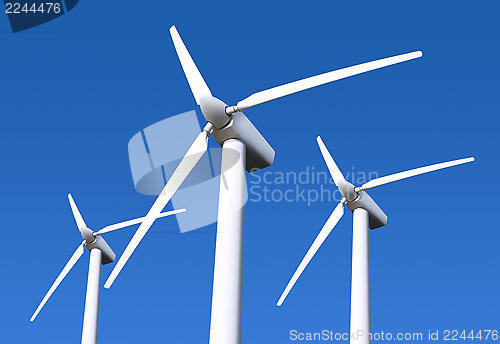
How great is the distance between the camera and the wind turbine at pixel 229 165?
46.2ft

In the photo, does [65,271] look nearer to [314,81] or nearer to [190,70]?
[190,70]

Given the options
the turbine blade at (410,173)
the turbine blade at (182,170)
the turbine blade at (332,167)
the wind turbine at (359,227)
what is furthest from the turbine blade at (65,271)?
the turbine blade at (182,170)

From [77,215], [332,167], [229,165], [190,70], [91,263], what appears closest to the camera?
[229,165]

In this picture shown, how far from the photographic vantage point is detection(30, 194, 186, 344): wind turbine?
2878 centimetres

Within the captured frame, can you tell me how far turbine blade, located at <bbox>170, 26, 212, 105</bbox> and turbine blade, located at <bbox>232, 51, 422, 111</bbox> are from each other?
4.07 feet

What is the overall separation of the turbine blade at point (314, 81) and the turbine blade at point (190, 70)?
1.24 m

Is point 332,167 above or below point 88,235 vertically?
above

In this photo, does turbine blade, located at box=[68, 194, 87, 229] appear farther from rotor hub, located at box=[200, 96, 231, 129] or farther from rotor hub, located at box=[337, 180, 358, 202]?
rotor hub, located at box=[200, 96, 231, 129]

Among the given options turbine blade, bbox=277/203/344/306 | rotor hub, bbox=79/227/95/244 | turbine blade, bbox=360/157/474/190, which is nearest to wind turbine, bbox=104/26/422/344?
turbine blade, bbox=277/203/344/306

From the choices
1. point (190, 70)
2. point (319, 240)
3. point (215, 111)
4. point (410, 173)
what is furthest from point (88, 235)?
point (215, 111)

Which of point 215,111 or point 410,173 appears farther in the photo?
point 410,173

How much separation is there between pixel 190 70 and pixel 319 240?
30.8 feet

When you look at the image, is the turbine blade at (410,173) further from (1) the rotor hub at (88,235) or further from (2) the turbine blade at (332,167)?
(1) the rotor hub at (88,235)

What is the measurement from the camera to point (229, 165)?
15875 mm
